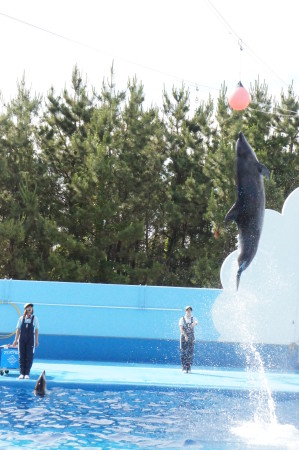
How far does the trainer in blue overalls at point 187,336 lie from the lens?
1281cm

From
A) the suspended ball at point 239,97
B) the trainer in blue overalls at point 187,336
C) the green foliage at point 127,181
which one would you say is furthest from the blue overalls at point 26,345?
the green foliage at point 127,181

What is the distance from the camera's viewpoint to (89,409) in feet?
30.9

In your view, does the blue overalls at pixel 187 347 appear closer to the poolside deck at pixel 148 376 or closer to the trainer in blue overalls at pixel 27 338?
the poolside deck at pixel 148 376

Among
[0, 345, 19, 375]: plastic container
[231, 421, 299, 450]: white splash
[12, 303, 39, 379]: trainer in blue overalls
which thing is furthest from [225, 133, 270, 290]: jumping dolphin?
[0, 345, 19, 375]: plastic container

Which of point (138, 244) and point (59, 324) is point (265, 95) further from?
point (59, 324)

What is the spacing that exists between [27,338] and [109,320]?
3.29 metres

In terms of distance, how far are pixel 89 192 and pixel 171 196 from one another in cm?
301

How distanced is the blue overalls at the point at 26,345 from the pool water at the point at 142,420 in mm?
520

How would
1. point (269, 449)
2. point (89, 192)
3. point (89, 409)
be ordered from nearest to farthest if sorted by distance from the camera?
point (269, 449) < point (89, 409) < point (89, 192)

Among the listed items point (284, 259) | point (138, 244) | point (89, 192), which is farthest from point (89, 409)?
point (138, 244)

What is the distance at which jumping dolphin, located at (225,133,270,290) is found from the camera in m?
6.70

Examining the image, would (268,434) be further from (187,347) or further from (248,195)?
(187,347)

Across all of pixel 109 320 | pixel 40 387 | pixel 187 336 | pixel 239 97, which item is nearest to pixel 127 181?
pixel 109 320

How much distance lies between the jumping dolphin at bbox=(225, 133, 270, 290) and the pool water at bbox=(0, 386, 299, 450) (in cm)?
236
